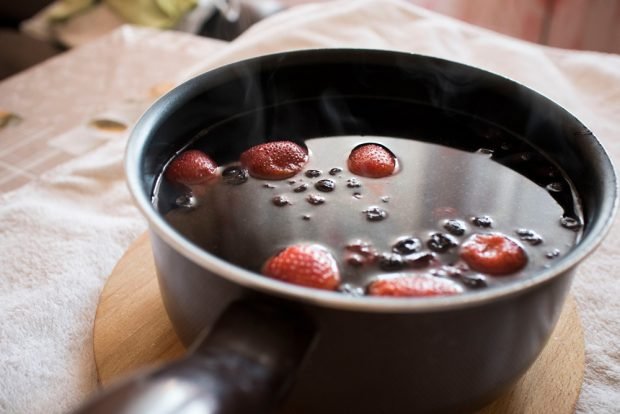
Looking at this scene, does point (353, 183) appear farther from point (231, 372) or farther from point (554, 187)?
point (231, 372)

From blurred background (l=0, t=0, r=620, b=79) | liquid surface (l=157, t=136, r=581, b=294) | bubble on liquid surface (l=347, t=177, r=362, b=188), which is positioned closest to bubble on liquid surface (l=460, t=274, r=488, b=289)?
liquid surface (l=157, t=136, r=581, b=294)

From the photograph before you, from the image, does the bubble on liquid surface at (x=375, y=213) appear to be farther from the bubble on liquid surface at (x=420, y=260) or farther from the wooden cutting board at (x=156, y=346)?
the wooden cutting board at (x=156, y=346)

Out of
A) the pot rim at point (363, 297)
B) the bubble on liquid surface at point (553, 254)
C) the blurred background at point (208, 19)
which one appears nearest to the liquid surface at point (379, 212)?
the bubble on liquid surface at point (553, 254)

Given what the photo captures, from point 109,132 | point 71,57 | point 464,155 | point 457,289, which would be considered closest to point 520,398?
point 457,289

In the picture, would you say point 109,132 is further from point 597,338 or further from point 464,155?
point 597,338

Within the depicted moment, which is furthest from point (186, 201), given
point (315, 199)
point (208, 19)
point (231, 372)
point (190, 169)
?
point (208, 19)

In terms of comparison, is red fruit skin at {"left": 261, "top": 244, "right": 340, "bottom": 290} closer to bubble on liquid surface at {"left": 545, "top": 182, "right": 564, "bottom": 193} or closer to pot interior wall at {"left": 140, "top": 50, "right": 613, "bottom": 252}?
pot interior wall at {"left": 140, "top": 50, "right": 613, "bottom": 252}
